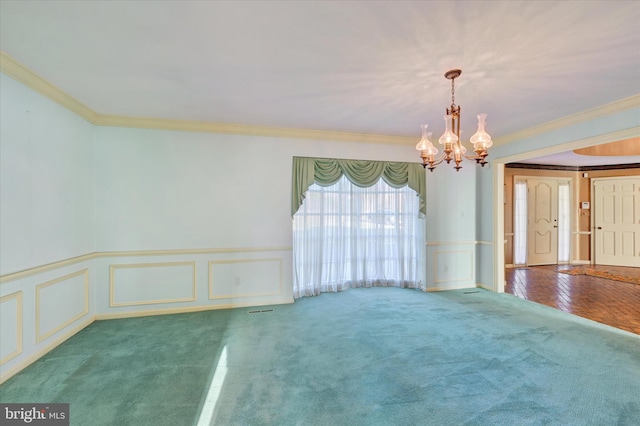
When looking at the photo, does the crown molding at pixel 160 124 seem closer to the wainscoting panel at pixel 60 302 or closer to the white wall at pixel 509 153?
the white wall at pixel 509 153

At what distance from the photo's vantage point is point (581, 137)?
362 cm

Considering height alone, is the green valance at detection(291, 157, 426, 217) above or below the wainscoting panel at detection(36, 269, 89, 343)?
above

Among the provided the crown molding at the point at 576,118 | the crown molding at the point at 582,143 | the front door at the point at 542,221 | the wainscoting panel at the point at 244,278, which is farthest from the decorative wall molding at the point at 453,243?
the front door at the point at 542,221

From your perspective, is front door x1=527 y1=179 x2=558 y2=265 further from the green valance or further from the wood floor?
the green valance

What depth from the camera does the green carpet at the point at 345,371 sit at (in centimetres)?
193

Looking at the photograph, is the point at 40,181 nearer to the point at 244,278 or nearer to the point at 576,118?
the point at 244,278

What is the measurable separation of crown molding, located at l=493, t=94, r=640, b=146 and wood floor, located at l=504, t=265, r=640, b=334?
2.51 m

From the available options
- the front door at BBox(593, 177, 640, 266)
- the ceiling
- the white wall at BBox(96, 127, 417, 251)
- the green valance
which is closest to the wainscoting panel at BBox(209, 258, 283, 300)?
the white wall at BBox(96, 127, 417, 251)

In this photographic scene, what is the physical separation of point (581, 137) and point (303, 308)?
427cm

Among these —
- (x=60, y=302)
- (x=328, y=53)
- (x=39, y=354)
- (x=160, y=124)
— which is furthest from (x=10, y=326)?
(x=328, y=53)

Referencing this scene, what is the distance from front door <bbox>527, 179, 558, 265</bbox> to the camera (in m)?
7.12

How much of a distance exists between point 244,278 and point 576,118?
16.1 ft

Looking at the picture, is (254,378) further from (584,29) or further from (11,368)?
(584,29)

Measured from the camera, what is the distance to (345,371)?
242 cm
